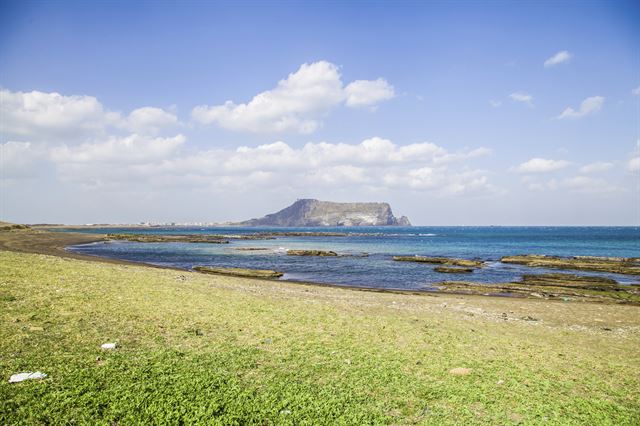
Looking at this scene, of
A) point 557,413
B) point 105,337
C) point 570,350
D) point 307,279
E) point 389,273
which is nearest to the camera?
point 557,413

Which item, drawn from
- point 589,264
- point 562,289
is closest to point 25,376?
point 562,289

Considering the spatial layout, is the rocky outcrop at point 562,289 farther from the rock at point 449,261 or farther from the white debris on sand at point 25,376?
the white debris on sand at point 25,376

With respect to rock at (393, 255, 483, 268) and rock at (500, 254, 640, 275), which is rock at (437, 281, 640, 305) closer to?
rock at (500, 254, 640, 275)

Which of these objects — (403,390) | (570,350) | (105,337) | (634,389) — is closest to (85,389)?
(105,337)

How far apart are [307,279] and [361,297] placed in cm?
1427

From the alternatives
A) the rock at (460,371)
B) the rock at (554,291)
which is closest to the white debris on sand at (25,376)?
the rock at (460,371)

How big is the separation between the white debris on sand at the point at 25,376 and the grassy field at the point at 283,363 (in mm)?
202

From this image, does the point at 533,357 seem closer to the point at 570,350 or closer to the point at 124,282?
the point at 570,350

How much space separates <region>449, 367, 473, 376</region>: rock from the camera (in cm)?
1026

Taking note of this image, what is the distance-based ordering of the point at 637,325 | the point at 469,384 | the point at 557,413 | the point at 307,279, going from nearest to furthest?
1. the point at 557,413
2. the point at 469,384
3. the point at 637,325
4. the point at 307,279

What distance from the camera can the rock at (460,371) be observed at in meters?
10.3

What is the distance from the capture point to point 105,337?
11023 mm

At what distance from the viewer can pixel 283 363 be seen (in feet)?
33.8

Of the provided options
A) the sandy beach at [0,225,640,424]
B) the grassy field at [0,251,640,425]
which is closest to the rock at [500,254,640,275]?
the grassy field at [0,251,640,425]
